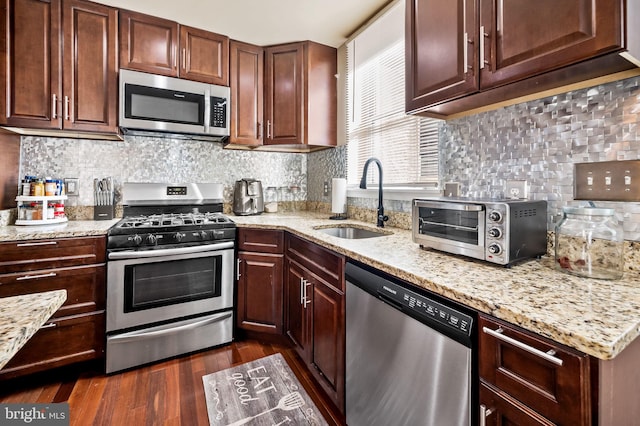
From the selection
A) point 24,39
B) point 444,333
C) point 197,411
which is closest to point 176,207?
point 24,39

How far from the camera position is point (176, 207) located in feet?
8.80

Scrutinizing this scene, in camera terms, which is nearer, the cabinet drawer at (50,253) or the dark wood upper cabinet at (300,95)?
the cabinet drawer at (50,253)

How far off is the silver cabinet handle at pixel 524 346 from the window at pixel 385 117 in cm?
117

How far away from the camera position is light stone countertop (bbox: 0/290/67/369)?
1.57ft

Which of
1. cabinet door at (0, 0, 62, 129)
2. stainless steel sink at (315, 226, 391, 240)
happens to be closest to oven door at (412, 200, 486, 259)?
stainless steel sink at (315, 226, 391, 240)

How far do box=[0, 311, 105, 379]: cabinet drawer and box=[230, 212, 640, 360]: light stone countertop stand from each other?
1.77 metres

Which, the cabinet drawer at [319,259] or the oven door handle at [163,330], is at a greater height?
the cabinet drawer at [319,259]

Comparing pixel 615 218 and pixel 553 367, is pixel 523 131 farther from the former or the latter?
pixel 553 367

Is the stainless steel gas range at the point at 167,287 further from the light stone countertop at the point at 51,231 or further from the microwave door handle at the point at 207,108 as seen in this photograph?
the microwave door handle at the point at 207,108

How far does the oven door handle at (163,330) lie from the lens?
196cm

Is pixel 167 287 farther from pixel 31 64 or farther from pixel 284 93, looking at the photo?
pixel 284 93

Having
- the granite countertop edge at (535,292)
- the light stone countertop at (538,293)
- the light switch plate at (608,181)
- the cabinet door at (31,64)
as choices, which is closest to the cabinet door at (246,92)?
the cabinet door at (31,64)

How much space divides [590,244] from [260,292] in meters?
1.95

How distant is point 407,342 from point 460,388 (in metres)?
0.22
